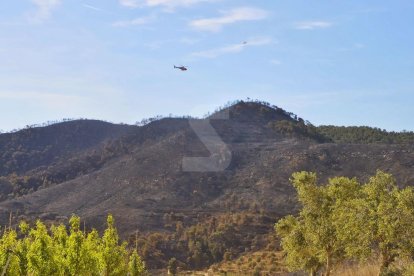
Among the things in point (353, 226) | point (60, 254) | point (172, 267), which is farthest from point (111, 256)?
point (172, 267)

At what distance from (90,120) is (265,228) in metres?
83.6

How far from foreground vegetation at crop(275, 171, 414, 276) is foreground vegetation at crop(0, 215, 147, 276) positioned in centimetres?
962

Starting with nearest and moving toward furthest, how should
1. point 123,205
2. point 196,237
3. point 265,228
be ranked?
point 196,237 < point 265,228 < point 123,205

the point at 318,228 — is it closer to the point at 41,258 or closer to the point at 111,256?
the point at 111,256

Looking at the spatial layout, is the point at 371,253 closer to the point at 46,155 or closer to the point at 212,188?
the point at 212,188

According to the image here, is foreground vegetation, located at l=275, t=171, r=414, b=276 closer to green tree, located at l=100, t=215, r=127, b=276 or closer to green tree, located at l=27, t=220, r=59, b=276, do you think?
green tree, located at l=100, t=215, r=127, b=276

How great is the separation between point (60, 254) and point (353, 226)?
1234 centimetres

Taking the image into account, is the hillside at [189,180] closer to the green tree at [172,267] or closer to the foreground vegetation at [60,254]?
the green tree at [172,267]

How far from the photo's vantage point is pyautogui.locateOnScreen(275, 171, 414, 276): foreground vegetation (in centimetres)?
2116

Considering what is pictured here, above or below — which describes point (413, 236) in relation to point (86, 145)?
below

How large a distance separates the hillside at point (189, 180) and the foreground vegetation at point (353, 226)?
25344 mm

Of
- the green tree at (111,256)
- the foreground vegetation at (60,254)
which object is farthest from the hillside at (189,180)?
the foreground vegetation at (60,254)

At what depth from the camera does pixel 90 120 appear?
13550cm

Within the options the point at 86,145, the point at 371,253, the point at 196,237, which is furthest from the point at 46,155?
the point at 371,253
